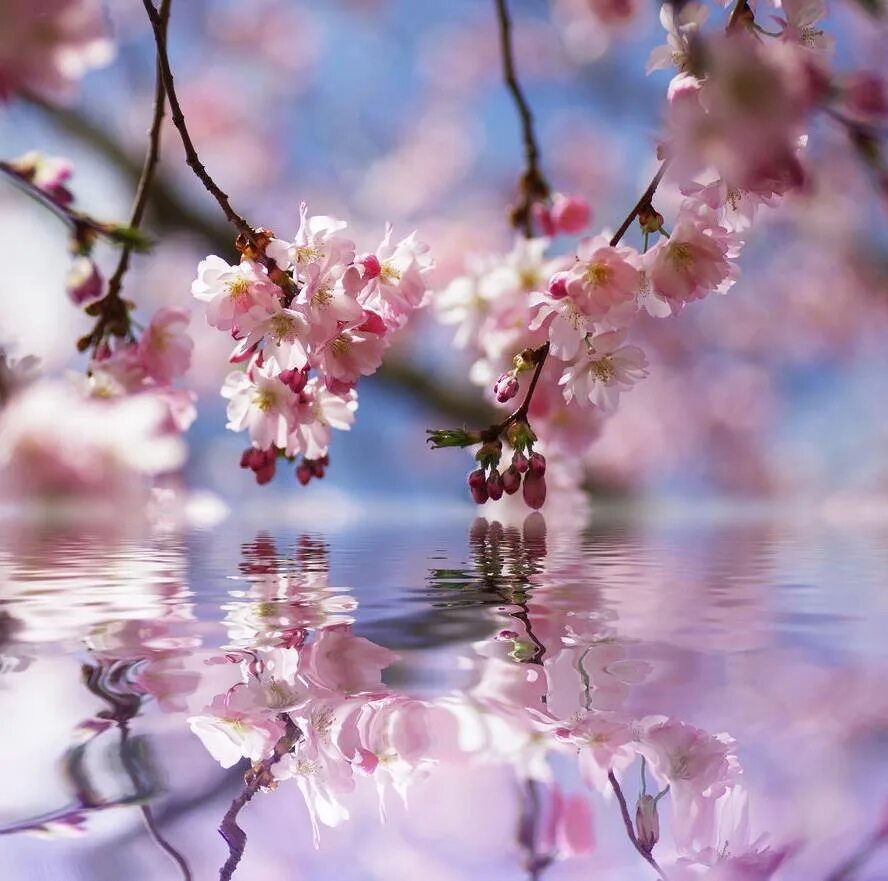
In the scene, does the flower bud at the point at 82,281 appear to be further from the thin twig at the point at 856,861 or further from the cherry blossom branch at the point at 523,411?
Answer: the thin twig at the point at 856,861

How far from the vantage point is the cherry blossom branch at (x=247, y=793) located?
232mm

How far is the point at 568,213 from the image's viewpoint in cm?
112

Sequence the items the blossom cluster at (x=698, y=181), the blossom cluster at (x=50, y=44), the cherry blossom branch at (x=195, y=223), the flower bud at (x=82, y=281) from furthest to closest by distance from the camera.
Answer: the cherry blossom branch at (x=195, y=223) → the flower bud at (x=82, y=281) → the blossom cluster at (x=50, y=44) → the blossom cluster at (x=698, y=181)

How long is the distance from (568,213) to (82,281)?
1.67ft

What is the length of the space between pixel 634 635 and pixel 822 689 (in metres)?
0.10

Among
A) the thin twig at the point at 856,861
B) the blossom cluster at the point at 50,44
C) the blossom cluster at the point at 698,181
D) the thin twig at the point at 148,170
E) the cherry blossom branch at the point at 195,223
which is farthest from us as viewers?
the cherry blossom branch at the point at 195,223

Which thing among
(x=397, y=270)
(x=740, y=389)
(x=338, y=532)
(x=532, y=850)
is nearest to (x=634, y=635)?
(x=532, y=850)

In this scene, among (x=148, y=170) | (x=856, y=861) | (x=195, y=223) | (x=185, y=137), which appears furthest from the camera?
(x=195, y=223)

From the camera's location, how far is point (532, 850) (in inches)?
9.2

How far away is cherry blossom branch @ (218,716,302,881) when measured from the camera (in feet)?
0.76

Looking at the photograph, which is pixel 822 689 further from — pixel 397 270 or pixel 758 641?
pixel 397 270

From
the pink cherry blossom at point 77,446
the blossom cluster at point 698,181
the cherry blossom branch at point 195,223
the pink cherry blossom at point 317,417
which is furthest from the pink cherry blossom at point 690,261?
the cherry blossom branch at point 195,223

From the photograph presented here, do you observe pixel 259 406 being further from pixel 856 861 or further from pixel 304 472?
pixel 856 861

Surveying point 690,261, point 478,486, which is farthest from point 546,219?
point 478,486
